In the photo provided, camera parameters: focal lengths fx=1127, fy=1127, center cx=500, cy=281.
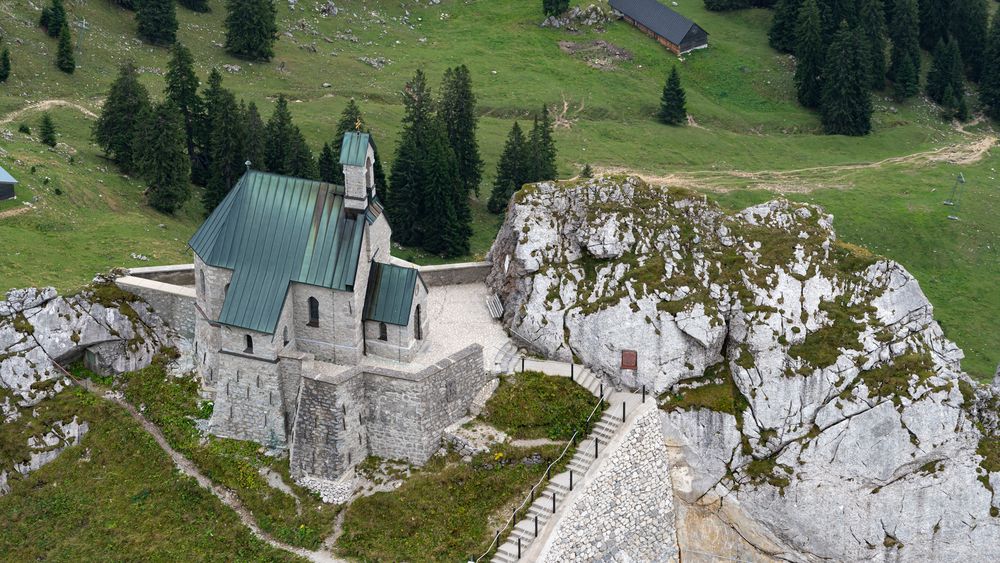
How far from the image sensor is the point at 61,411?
51.4 m

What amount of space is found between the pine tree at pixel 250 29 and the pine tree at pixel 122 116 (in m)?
25.5

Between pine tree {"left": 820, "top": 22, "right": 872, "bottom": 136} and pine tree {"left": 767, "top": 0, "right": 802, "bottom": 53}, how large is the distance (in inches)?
435

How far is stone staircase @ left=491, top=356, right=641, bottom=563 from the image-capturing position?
46.2 m

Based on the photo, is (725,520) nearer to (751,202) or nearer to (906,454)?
(906,454)

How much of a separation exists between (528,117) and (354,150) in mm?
50429

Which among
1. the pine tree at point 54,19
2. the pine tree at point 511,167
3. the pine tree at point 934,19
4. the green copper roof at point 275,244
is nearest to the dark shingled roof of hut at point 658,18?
the pine tree at point 934,19

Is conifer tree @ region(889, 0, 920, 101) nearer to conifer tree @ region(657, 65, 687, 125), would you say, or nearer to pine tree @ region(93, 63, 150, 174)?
conifer tree @ region(657, 65, 687, 125)

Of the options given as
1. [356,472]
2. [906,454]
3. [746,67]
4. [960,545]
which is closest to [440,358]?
[356,472]

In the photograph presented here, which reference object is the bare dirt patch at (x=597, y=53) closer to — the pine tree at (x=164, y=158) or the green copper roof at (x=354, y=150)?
the pine tree at (x=164, y=158)

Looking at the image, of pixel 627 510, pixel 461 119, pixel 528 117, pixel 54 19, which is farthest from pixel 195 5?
pixel 627 510

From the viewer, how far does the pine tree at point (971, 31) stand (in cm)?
10775

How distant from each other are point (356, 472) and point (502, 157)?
37214 millimetres

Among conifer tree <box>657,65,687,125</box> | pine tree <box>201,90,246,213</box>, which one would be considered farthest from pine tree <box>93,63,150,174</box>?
conifer tree <box>657,65,687,125</box>

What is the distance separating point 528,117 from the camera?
9719 centimetres
